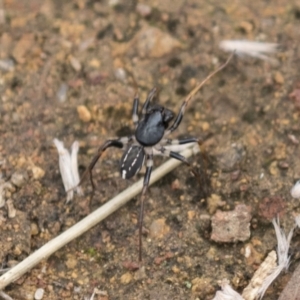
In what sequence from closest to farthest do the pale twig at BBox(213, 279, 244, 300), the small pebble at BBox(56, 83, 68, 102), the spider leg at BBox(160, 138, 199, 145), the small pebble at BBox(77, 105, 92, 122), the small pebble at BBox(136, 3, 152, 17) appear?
the pale twig at BBox(213, 279, 244, 300)
the spider leg at BBox(160, 138, 199, 145)
the small pebble at BBox(77, 105, 92, 122)
the small pebble at BBox(56, 83, 68, 102)
the small pebble at BBox(136, 3, 152, 17)

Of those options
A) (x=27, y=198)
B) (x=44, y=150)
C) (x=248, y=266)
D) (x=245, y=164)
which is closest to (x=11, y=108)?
(x=44, y=150)

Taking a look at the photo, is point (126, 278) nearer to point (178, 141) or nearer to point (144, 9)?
point (178, 141)

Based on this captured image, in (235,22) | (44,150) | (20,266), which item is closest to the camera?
(20,266)

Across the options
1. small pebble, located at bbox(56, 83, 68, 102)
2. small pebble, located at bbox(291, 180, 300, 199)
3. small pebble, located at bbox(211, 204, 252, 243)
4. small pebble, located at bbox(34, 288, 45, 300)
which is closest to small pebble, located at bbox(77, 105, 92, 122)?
small pebble, located at bbox(56, 83, 68, 102)

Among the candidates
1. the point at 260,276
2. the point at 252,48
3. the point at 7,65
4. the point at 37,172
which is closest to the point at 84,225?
the point at 37,172

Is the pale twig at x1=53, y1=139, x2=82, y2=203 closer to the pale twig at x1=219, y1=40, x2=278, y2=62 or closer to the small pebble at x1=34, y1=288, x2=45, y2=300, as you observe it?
the small pebble at x1=34, y1=288, x2=45, y2=300

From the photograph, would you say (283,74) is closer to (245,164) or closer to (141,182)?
(245,164)
